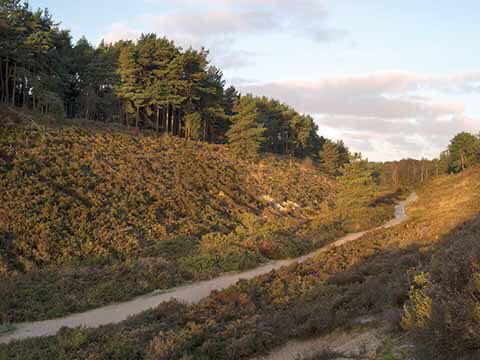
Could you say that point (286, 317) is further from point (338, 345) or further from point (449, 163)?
point (449, 163)

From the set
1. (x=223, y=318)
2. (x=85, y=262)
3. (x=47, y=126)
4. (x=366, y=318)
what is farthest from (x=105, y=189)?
(x=366, y=318)

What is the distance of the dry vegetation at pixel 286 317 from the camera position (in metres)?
5.46

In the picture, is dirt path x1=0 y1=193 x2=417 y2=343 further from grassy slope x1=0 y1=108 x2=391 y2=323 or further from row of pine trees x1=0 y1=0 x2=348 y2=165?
row of pine trees x1=0 y1=0 x2=348 y2=165

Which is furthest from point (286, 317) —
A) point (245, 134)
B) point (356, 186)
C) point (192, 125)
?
point (245, 134)

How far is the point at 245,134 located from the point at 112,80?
653 inches

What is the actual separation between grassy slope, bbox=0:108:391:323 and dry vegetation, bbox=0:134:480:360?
4121 mm

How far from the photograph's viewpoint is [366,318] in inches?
323

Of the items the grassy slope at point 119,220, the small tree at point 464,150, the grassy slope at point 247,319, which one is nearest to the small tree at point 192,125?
the grassy slope at point 119,220

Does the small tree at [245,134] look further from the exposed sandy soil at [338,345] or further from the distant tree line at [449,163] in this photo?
the exposed sandy soil at [338,345]

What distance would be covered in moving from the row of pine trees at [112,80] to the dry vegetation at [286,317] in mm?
28948

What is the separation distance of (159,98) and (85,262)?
27517 mm

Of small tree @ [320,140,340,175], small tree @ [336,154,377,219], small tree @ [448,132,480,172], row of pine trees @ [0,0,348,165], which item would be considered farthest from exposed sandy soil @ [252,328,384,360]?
small tree @ [448,132,480,172]

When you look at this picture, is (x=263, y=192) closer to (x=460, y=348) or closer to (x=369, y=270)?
(x=369, y=270)

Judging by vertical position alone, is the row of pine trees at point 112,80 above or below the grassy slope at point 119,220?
above
